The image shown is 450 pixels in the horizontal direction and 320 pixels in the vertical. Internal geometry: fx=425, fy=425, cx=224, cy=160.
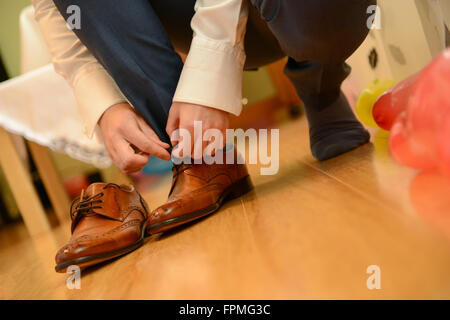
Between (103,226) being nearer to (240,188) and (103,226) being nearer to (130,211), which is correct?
(130,211)


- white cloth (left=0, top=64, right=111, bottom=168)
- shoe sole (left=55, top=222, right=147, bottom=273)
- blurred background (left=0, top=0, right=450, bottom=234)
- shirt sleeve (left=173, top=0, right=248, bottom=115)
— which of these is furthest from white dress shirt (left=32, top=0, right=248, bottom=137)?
white cloth (left=0, top=64, right=111, bottom=168)

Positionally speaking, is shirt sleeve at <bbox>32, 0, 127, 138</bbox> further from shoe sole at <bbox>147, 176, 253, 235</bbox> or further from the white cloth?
the white cloth

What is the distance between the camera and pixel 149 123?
2.34 feet

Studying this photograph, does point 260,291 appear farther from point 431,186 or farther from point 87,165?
point 87,165

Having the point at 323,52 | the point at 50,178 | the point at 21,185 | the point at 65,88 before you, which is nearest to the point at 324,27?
the point at 323,52

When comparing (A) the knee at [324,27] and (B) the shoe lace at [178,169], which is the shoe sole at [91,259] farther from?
(A) the knee at [324,27]

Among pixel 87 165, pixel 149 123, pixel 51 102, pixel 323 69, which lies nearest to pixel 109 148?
pixel 149 123

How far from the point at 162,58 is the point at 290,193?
31cm

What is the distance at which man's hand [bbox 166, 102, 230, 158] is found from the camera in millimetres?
627

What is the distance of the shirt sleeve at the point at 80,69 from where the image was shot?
74 centimetres

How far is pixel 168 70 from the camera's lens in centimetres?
72

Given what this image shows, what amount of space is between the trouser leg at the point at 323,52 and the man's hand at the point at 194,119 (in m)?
0.17

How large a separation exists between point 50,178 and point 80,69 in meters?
1.13

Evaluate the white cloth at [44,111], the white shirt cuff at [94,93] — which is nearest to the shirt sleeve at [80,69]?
the white shirt cuff at [94,93]
